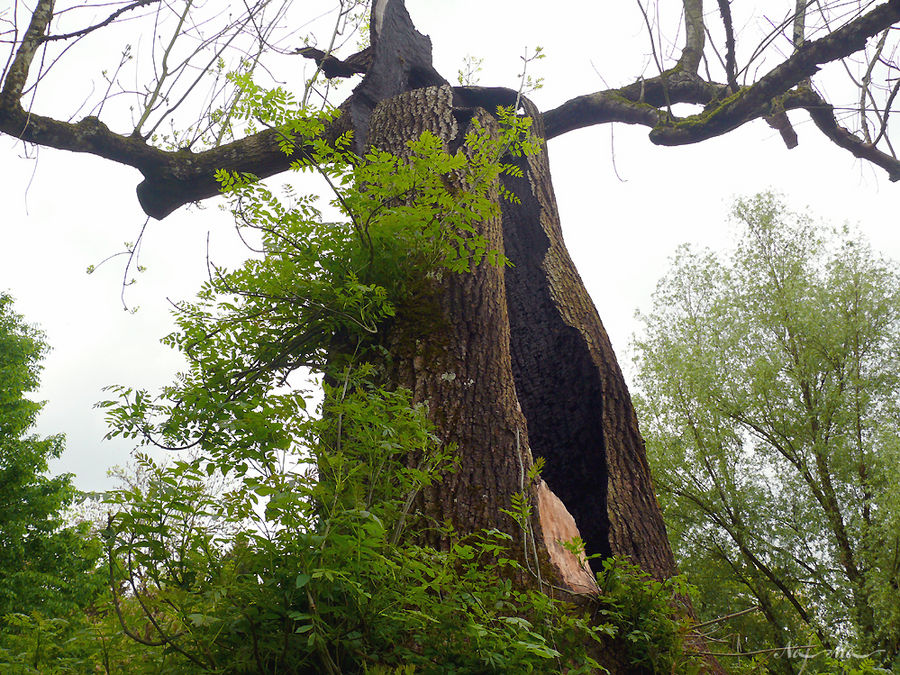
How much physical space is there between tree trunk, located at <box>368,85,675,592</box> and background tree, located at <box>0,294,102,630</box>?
473 inches

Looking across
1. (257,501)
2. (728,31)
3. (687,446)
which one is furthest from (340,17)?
(687,446)

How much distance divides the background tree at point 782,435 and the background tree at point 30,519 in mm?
12864

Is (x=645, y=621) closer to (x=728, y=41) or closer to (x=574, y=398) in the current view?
(x=574, y=398)

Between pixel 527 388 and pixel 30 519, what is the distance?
47.4 ft

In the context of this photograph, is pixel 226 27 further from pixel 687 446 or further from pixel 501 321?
pixel 687 446

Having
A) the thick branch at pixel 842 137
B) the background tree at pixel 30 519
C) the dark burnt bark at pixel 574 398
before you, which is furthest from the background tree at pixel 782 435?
the background tree at pixel 30 519

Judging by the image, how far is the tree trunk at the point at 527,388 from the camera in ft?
9.24

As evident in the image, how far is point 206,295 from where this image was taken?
3246mm

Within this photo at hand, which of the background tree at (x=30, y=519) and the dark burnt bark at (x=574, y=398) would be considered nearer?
the dark burnt bark at (x=574, y=398)

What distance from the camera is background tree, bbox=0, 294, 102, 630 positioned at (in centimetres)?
1250

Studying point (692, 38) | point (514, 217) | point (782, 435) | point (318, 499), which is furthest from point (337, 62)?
point (782, 435)

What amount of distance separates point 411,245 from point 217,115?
4.20m

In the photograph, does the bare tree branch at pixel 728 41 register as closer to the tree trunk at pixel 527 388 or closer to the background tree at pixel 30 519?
the tree trunk at pixel 527 388

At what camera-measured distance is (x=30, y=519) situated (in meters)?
14.0
